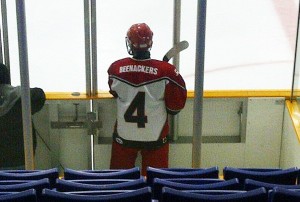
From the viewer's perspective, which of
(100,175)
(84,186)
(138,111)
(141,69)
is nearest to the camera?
(84,186)

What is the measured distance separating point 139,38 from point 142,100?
36 cm

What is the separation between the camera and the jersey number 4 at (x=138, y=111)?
11.5ft

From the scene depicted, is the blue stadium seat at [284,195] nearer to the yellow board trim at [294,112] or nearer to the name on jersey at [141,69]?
the name on jersey at [141,69]

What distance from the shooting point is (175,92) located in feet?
11.4

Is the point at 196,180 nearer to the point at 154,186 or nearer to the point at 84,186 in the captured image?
the point at 154,186

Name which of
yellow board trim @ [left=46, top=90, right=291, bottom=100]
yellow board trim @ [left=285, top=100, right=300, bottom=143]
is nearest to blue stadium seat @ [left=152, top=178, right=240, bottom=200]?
yellow board trim @ [left=285, top=100, right=300, bottom=143]

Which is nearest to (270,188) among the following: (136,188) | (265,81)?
(136,188)

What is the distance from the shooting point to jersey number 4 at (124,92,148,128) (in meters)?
3.51

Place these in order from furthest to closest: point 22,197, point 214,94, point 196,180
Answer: point 214,94, point 196,180, point 22,197

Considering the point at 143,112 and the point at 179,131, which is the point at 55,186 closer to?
the point at 143,112

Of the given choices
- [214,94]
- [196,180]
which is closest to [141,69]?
[214,94]

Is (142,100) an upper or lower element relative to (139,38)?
lower

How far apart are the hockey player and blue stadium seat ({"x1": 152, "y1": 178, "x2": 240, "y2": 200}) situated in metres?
1.29

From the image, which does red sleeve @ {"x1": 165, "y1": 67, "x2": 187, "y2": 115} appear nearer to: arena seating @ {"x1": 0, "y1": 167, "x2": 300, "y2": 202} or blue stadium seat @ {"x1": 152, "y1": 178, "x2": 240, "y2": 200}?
arena seating @ {"x1": 0, "y1": 167, "x2": 300, "y2": 202}
